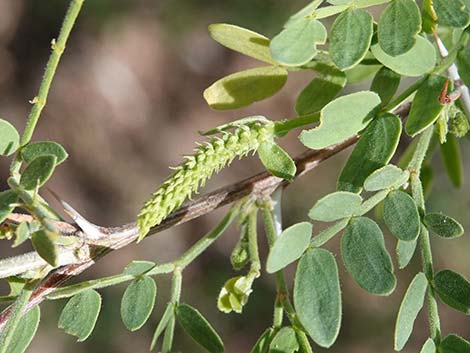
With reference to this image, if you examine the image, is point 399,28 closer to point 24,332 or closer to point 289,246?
point 289,246

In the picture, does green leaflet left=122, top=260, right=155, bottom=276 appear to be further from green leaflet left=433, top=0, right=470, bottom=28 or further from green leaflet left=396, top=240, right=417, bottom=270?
green leaflet left=433, top=0, right=470, bottom=28

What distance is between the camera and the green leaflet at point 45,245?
0.94 meters

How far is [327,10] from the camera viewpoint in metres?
1.08

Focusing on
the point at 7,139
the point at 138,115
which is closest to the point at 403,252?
the point at 7,139

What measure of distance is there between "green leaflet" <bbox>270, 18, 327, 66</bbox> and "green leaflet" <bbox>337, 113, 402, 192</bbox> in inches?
5.9

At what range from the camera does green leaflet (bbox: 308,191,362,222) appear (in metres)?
1.01

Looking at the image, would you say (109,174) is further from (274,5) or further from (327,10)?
(327,10)

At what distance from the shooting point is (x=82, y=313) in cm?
117

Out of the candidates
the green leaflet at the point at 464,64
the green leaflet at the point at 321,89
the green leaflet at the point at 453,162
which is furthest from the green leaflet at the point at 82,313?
the green leaflet at the point at 453,162

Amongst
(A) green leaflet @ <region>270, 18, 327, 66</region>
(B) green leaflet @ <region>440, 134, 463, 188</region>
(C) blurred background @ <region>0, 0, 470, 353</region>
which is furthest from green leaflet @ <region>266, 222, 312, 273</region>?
(C) blurred background @ <region>0, 0, 470, 353</region>

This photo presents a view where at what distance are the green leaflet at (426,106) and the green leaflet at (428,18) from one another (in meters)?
0.08

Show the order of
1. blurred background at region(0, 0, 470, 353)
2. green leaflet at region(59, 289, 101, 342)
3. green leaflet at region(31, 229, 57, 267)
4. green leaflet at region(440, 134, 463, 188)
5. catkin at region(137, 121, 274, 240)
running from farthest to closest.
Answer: blurred background at region(0, 0, 470, 353), green leaflet at region(440, 134, 463, 188), green leaflet at region(59, 289, 101, 342), catkin at region(137, 121, 274, 240), green leaflet at region(31, 229, 57, 267)

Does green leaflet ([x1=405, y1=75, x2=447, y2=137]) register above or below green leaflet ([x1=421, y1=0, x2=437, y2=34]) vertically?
below

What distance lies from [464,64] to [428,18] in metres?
0.10
